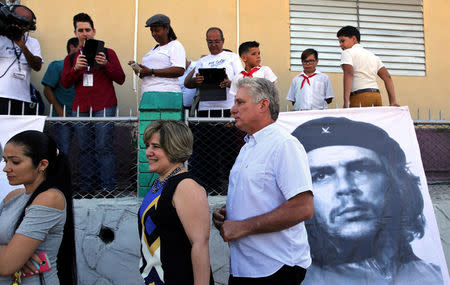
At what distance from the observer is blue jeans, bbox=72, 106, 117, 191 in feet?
14.4

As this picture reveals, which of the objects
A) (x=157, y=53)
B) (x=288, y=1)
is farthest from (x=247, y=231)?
(x=288, y=1)

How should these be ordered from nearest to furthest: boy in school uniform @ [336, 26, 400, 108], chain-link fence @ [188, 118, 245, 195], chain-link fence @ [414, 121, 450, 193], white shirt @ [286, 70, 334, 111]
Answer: chain-link fence @ [188, 118, 245, 195]
boy in school uniform @ [336, 26, 400, 108]
white shirt @ [286, 70, 334, 111]
chain-link fence @ [414, 121, 450, 193]

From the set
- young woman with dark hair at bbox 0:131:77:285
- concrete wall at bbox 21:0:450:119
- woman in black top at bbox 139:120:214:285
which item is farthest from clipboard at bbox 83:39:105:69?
woman in black top at bbox 139:120:214:285

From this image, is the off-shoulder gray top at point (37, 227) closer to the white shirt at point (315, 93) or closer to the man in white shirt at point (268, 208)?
the man in white shirt at point (268, 208)

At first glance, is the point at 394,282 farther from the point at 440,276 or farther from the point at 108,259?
the point at 108,259

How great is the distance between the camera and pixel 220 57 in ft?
17.0

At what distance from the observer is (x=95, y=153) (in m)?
4.49

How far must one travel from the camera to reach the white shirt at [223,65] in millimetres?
4943

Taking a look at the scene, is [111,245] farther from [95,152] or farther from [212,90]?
[212,90]

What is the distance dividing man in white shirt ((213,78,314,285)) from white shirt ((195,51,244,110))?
2518 mm

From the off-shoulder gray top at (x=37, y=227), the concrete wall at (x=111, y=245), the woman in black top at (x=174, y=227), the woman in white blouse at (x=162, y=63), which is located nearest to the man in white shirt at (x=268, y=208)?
the woman in black top at (x=174, y=227)

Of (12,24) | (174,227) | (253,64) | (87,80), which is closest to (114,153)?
(87,80)

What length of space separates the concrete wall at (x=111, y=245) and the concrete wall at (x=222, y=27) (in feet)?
8.30

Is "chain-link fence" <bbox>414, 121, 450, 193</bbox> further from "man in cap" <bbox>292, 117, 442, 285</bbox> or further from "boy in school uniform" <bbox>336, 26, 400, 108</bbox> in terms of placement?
"man in cap" <bbox>292, 117, 442, 285</bbox>
